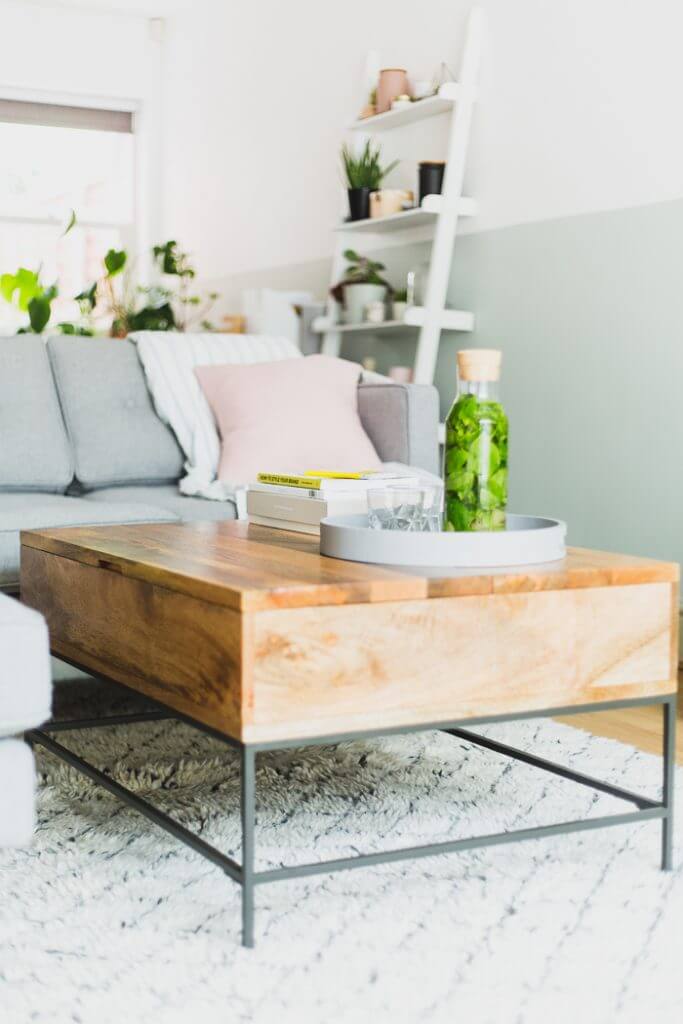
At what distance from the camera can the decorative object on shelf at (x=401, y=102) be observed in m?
3.97

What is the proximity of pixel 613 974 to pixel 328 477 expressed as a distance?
2.95 feet

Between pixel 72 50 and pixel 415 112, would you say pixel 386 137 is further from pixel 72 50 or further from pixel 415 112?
pixel 72 50

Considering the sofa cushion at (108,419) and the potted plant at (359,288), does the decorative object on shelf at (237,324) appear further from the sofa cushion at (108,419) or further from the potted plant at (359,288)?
the sofa cushion at (108,419)

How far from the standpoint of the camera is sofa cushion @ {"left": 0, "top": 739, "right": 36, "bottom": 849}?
1.41m

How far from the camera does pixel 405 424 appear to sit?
300cm

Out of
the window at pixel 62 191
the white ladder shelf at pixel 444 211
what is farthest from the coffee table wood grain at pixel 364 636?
the window at pixel 62 191

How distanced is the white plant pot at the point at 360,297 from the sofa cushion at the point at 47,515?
1.74 metres

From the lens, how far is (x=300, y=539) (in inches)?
74.2

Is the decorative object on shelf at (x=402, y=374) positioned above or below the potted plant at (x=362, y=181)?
below

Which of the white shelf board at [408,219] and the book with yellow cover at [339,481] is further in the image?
the white shelf board at [408,219]

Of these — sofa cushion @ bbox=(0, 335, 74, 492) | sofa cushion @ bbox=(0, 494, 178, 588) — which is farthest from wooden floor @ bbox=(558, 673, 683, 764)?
sofa cushion @ bbox=(0, 335, 74, 492)

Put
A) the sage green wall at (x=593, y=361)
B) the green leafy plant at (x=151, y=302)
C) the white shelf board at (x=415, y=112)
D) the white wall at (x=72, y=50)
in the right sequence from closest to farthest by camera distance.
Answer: the sage green wall at (x=593, y=361) → the white shelf board at (x=415, y=112) → the green leafy plant at (x=151, y=302) → the white wall at (x=72, y=50)

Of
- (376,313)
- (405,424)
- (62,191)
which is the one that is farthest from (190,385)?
(62,191)

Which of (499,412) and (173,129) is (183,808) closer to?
(499,412)
